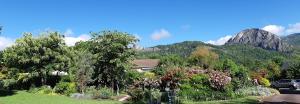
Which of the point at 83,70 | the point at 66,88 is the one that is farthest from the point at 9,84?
the point at 83,70

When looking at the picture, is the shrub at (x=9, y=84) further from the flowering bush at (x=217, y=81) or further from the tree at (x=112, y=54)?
the flowering bush at (x=217, y=81)

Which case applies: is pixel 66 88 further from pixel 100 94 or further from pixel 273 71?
pixel 273 71

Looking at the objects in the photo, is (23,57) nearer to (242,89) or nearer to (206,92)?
(206,92)

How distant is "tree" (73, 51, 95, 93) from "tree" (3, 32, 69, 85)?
4361 millimetres

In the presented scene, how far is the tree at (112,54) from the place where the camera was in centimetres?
3369

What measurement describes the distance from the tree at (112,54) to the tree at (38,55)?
4.06 meters

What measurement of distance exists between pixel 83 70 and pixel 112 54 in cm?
296

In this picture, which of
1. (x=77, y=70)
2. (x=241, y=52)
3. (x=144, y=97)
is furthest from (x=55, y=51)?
(x=241, y=52)

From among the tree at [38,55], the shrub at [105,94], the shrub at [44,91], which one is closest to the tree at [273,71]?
the tree at [38,55]

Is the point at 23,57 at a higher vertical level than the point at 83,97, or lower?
higher

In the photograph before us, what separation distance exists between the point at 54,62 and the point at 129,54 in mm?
7687

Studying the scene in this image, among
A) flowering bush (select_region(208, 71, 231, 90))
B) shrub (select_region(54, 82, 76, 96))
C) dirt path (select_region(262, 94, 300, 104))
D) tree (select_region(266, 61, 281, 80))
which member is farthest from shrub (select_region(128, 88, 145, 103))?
tree (select_region(266, 61, 281, 80))

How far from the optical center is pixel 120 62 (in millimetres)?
33656

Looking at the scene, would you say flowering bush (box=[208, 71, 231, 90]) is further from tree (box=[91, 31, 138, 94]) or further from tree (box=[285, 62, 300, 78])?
tree (box=[285, 62, 300, 78])
